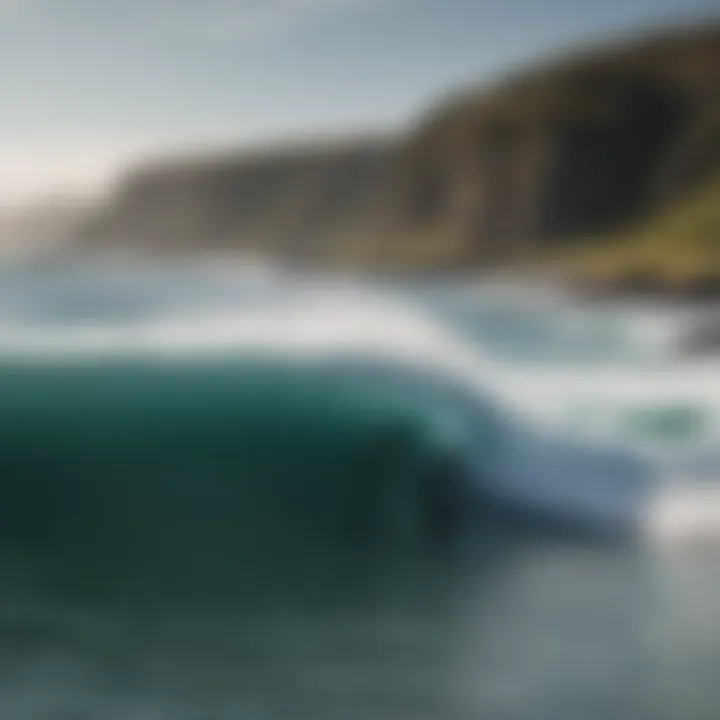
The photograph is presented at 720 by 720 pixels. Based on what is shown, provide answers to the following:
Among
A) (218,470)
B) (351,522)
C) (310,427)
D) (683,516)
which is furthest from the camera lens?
(310,427)

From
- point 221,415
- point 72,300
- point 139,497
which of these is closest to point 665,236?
point 72,300

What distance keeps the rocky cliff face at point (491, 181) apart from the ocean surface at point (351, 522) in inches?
303

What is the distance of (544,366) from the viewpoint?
26.8 ft

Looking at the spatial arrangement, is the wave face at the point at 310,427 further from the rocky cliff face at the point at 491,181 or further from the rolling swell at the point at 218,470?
the rocky cliff face at the point at 491,181

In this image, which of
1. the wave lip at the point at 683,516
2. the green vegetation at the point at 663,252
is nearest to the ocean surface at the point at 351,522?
the wave lip at the point at 683,516

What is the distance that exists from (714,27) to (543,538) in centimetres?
1168

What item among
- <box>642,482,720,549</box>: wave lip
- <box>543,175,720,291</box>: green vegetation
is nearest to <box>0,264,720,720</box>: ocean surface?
<box>642,482,720,549</box>: wave lip

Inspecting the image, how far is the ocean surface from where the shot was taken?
3.07 meters

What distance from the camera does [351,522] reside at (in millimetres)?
4738

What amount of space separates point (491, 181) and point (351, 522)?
18147 mm

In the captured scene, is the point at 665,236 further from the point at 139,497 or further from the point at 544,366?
the point at 139,497

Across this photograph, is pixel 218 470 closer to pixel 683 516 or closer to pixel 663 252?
pixel 683 516

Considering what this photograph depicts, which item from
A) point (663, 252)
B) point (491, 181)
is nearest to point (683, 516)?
point (663, 252)

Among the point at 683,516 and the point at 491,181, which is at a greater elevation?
the point at 491,181
